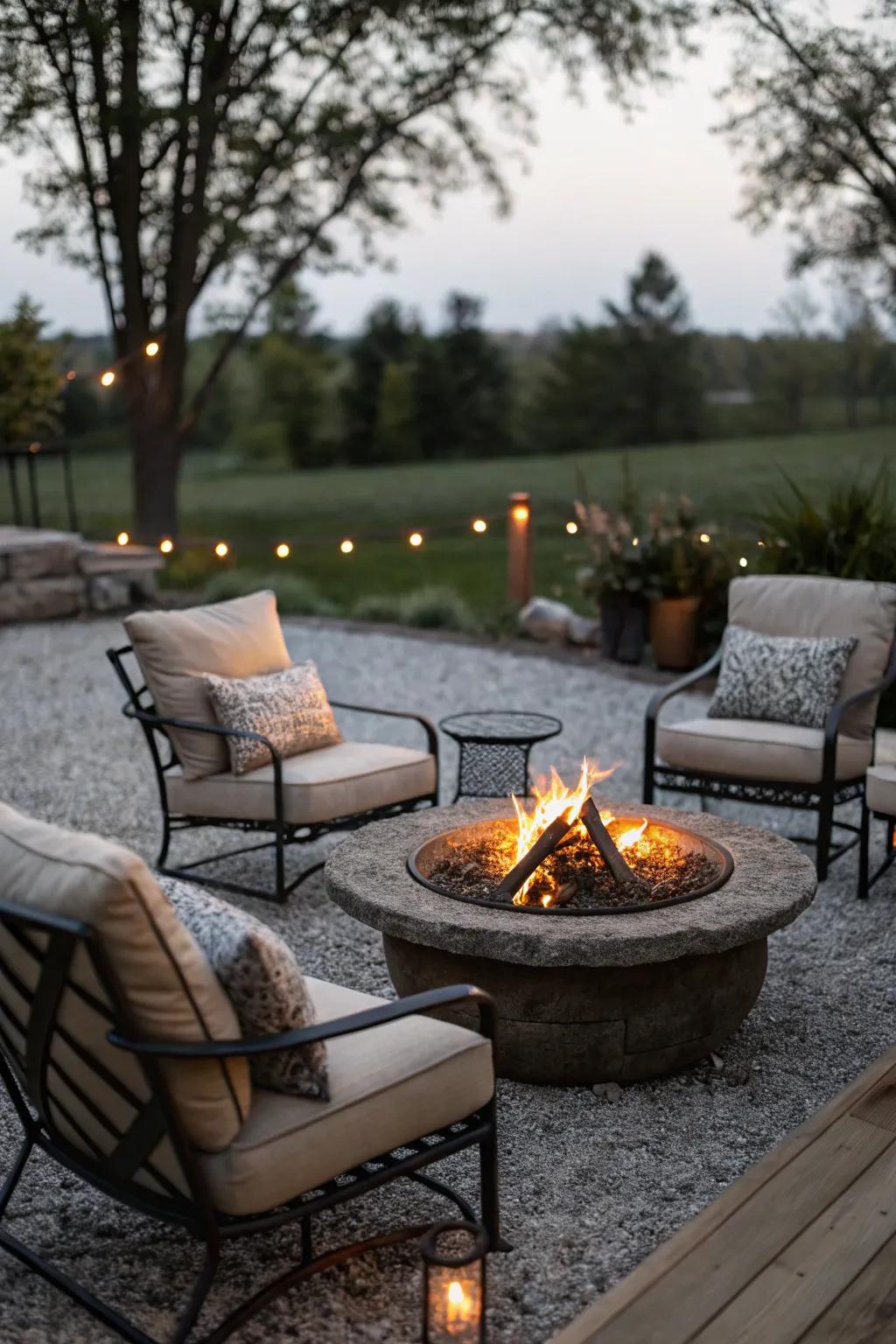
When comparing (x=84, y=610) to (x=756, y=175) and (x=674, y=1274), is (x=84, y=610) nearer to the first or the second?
(x=756, y=175)

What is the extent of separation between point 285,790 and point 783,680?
1.90m

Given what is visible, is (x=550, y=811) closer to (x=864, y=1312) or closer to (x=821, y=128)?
(x=864, y=1312)

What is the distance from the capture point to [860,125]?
31.3 feet

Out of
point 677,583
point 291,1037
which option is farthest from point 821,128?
point 291,1037

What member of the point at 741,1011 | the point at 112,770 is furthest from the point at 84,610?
the point at 741,1011

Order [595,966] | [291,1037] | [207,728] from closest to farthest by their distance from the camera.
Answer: [291,1037]
[595,966]
[207,728]

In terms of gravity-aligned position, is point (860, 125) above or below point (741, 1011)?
above

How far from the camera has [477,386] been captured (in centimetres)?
1931

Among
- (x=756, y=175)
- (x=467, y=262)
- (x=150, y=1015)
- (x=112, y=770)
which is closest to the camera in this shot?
(x=150, y=1015)

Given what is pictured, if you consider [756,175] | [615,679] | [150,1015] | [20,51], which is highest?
[20,51]

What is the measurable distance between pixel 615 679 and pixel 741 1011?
4851 mm

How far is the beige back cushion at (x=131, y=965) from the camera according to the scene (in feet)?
6.43

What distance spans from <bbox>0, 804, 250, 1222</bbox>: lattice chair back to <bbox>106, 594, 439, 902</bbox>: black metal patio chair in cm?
214

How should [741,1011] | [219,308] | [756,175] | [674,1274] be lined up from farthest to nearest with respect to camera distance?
[219,308] < [756,175] < [741,1011] < [674,1274]
